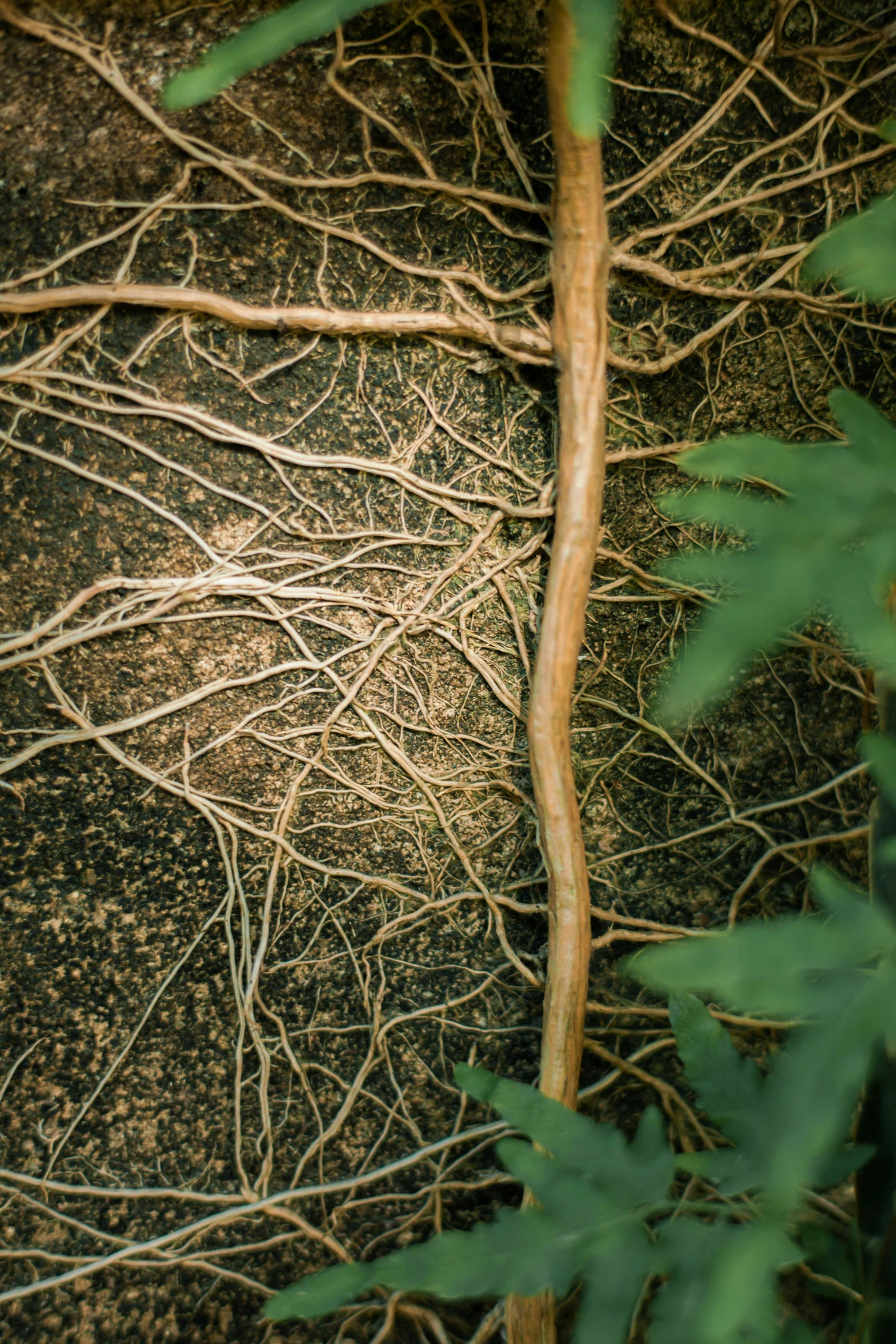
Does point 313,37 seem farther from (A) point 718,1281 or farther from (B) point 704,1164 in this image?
(B) point 704,1164

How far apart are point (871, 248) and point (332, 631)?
739 mm

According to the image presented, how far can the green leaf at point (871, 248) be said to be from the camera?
311mm

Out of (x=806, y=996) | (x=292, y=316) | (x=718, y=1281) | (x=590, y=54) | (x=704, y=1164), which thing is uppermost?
(x=292, y=316)

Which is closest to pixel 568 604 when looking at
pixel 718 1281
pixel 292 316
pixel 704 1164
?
pixel 292 316

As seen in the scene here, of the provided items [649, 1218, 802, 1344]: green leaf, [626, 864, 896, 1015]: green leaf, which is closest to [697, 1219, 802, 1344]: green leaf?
[649, 1218, 802, 1344]: green leaf

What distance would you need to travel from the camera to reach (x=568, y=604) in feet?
3.03

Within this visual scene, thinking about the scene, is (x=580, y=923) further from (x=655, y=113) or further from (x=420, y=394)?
(x=655, y=113)

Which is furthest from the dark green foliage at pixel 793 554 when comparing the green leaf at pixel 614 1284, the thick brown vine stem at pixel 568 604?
the thick brown vine stem at pixel 568 604

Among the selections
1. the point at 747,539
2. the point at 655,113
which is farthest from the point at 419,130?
the point at 747,539

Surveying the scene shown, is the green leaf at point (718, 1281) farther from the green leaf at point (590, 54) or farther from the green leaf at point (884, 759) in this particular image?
the green leaf at point (590, 54)

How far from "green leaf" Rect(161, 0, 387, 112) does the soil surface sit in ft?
1.88

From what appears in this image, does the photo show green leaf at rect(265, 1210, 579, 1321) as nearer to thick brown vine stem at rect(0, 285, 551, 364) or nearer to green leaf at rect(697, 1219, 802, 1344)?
green leaf at rect(697, 1219, 802, 1344)

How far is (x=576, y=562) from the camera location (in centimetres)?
92

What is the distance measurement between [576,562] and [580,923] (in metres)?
0.43
